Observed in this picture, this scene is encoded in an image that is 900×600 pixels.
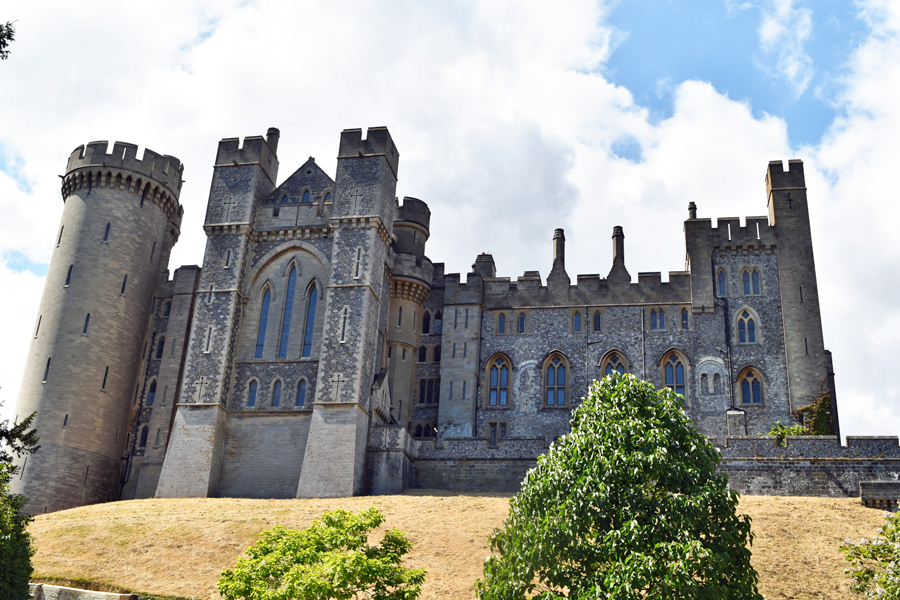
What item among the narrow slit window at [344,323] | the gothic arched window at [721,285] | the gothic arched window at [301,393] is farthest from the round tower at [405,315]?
the gothic arched window at [721,285]

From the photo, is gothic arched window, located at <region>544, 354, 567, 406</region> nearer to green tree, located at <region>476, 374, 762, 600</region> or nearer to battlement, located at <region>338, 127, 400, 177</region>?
battlement, located at <region>338, 127, 400, 177</region>

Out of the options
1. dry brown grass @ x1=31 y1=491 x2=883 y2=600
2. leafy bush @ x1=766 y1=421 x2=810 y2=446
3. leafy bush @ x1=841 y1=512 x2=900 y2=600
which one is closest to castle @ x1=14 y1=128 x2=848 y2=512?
leafy bush @ x1=766 y1=421 x2=810 y2=446

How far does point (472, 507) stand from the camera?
96.1 feet

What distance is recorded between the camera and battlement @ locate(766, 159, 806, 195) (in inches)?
1604

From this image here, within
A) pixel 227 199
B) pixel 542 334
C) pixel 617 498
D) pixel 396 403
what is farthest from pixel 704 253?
pixel 617 498

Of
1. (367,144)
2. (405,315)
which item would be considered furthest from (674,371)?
(367,144)

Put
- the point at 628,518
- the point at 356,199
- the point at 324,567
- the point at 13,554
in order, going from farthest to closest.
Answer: the point at 356,199
the point at 13,554
the point at 324,567
the point at 628,518

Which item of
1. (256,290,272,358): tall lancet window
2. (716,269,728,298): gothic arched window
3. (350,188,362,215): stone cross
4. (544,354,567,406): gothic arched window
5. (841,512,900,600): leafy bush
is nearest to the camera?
(841,512,900,600): leafy bush

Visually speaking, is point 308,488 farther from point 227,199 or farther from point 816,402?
point 816,402

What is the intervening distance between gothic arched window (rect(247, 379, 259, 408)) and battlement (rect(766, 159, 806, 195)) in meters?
25.6

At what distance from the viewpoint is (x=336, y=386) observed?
35.9m

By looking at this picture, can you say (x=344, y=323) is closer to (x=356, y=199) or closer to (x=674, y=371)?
(x=356, y=199)

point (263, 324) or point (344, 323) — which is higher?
point (263, 324)

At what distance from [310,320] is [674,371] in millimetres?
16710
